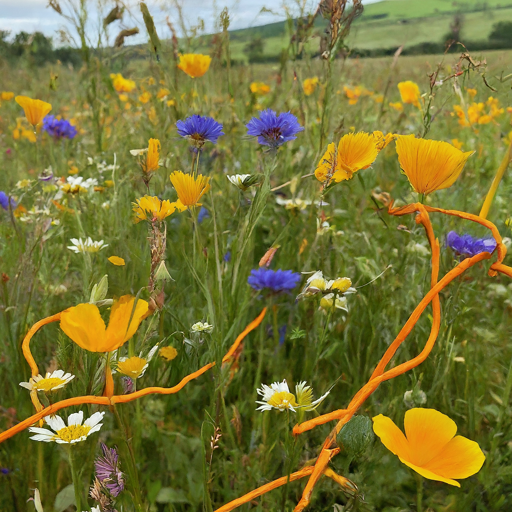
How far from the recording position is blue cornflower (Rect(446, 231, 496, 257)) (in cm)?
92

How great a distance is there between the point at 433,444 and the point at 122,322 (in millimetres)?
349

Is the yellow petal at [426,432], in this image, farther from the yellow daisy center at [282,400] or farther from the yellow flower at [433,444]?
the yellow daisy center at [282,400]

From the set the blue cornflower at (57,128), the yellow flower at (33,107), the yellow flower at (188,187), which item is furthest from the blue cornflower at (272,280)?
the blue cornflower at (57,128)

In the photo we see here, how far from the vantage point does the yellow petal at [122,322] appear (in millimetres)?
435

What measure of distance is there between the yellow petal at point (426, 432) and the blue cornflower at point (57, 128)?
190cm

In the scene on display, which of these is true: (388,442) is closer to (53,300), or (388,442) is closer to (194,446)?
(194,446)

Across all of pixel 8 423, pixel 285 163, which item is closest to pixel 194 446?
pixel 8 423

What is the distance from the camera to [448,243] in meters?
0.96

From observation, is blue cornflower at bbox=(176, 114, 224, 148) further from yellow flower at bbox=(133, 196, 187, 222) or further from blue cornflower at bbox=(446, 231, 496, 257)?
blue cornflower at bbox=(446, 231, 496, 257)

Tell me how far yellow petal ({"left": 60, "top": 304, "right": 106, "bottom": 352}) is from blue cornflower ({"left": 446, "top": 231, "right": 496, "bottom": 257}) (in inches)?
30.4

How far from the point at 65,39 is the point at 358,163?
58.6 inches

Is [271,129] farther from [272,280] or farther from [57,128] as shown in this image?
[57,128]

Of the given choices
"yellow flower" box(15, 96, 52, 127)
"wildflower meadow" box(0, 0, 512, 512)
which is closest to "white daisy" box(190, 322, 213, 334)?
"wildflower meadow" box(0, 0, 512, 512)

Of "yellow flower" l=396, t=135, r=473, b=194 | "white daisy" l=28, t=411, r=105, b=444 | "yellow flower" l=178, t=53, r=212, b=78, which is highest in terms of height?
"yellow flower" l=178, t=53, r=212, b=78
